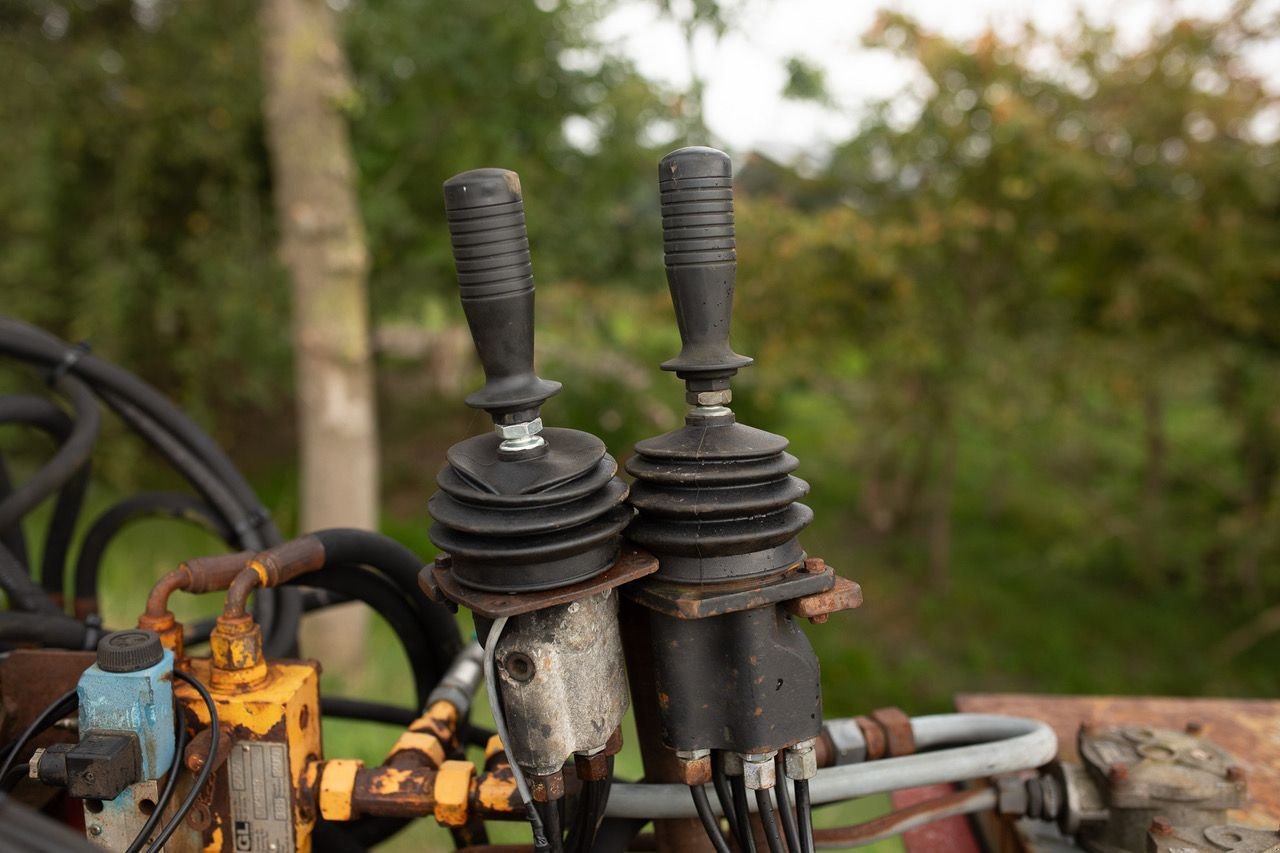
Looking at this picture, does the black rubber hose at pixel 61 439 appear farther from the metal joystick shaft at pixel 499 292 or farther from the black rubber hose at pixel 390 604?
the metal joystick shaft at pixel 499 292

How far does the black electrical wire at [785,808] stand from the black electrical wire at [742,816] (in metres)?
0.03

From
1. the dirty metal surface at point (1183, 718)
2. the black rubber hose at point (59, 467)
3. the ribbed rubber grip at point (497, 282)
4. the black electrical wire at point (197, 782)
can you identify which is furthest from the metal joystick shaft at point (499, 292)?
the dirty metal surface at point (1183, 718)

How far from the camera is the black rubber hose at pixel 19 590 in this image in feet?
3.74

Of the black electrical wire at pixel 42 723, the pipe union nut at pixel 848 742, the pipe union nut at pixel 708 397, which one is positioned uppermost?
the pipe union nut at pixel 708 397

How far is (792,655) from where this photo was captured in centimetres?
87

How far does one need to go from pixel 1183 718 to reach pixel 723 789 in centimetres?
88

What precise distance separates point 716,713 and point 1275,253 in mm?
5457

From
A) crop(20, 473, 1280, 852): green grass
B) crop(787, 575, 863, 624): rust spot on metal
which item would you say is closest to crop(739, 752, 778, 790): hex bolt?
crop(787, 575, 863, 624): rust spot on metal

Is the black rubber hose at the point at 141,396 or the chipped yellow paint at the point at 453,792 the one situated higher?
the black rubber hose at the point at 141,396

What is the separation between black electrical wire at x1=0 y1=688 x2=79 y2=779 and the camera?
88cm

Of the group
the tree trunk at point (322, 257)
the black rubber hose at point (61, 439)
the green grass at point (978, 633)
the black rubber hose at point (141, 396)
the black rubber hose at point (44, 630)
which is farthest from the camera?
the green grass at point (978, 633)

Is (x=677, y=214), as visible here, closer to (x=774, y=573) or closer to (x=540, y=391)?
(x=540, y=391)

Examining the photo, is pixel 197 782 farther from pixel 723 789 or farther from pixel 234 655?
pixel 723 789

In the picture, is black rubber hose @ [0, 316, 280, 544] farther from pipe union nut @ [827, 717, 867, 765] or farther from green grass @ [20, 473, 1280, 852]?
green grass @ [20, 473, 1280, 852]
